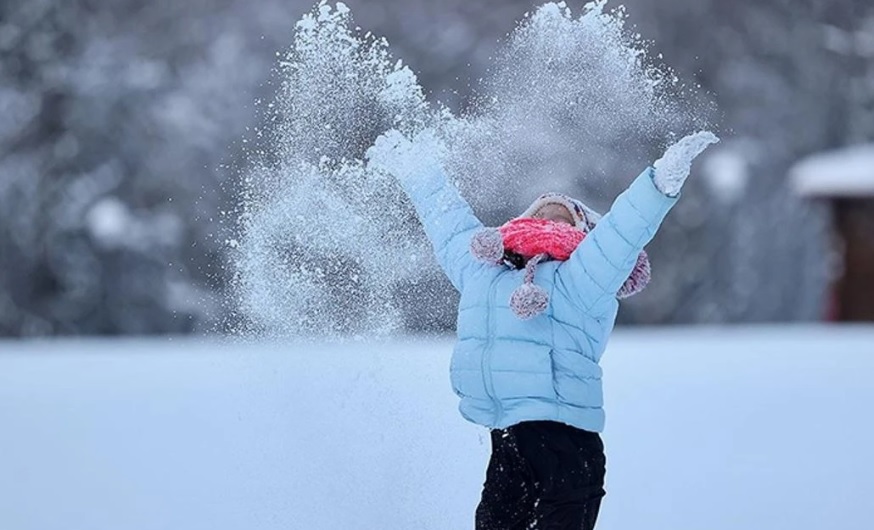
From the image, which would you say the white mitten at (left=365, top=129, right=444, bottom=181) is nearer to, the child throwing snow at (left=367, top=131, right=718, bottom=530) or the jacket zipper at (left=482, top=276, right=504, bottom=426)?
the child throwing snow at (left=367, top=131, right=718, bottom=530)

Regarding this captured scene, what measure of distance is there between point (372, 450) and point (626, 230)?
1447mm

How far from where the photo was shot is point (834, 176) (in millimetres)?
18047

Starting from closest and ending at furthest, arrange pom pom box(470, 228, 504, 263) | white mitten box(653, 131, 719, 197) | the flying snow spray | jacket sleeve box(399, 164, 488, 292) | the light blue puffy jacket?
white mitten box(653, 131, 719, 197) < the light blue puffy jacket < pom pom box(470, 228, 504, 263) < jacket sleeve box(399, 164, 488, 292) < the flying snow spray

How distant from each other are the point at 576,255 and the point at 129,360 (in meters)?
7.78

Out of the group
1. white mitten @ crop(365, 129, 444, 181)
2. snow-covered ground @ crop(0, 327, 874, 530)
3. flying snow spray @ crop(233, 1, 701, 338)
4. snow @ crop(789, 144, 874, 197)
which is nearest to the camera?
white mitten @ crop(365, 129, 444, 181)

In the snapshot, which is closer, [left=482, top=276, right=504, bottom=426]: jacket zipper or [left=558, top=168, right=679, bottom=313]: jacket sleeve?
[left=558, top=168, right=679, bottom=313]: jacket sleeve

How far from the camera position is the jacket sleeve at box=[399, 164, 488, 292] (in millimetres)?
3797

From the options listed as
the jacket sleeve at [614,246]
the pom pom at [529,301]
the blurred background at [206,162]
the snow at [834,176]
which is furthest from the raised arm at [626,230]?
the snow at [834,176]

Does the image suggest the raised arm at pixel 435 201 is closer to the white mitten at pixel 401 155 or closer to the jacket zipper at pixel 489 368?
the white mitten at pixel 401 155

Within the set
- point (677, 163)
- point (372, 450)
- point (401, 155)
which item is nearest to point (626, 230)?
point (677, 163)

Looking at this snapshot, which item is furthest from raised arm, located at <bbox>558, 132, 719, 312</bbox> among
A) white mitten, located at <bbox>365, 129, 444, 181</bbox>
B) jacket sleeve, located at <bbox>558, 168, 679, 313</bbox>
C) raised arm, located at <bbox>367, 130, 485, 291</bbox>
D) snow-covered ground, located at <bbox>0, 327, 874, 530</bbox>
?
snow-covered ground, located at <bbox>0, 327, 874, 530</bbox>

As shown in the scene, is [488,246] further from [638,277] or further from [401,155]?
[401,155]

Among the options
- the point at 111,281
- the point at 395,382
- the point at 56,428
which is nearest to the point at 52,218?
the point at 111,281

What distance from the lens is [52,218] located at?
17188 millimetres
